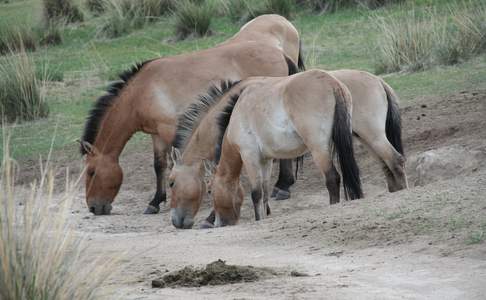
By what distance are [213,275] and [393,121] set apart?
13.6ft

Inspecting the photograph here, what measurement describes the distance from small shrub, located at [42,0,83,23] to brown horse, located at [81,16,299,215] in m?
10.8

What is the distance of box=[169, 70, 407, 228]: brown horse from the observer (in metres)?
10.3

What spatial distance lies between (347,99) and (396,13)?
876 cm

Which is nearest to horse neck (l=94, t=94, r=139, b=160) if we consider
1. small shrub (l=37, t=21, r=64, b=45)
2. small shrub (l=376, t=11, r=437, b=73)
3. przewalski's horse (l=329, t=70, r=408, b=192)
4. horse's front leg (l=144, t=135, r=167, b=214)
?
horse's front leg (l=144, t=135, r=167, b=214)

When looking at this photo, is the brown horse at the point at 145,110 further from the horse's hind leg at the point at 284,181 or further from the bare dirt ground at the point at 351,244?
the horse's hind leg at the point at 284,181

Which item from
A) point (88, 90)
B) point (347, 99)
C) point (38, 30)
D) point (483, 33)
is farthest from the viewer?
point (38, 30)

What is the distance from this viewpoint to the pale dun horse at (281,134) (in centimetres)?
959

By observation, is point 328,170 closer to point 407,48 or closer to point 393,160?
point 393,160

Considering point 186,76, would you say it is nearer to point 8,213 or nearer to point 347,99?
point 347,99

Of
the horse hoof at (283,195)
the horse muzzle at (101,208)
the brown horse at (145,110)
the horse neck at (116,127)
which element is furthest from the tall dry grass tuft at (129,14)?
the horse hoof at (283,195)

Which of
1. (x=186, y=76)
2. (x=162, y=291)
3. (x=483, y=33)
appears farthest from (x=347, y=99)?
(x=483, y=33)

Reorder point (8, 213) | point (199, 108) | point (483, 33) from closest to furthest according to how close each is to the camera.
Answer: point (8, 213) → point (199, 108) → point (483, 33)

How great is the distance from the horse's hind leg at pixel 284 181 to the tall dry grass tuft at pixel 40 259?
20.7 ft

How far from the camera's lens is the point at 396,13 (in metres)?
18.0
